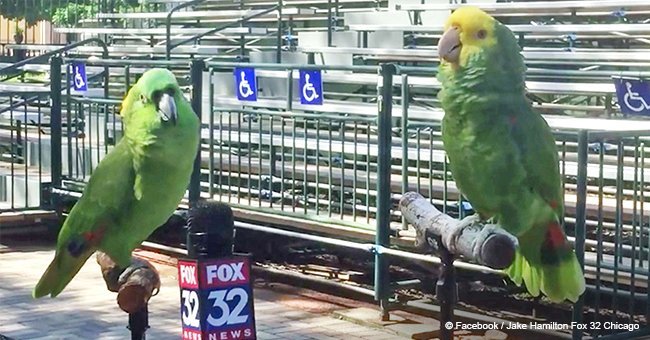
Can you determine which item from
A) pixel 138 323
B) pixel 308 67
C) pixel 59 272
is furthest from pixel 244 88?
pixel 138 323

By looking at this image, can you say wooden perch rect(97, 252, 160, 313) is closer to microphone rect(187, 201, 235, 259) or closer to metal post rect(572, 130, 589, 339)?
microphone rect(187, 201, 235, 259)

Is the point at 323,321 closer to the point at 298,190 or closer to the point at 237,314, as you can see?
the point at 298,190

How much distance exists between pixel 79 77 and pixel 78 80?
31mm

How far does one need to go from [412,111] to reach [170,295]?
2.43m

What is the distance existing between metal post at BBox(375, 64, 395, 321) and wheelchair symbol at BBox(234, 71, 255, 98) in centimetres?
196

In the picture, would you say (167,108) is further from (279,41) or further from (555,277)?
(279,41)

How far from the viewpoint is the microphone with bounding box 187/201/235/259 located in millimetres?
4289

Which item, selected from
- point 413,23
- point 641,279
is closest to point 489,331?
point 641,279

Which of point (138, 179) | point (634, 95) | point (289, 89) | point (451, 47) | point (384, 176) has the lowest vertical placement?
point (384, 176)

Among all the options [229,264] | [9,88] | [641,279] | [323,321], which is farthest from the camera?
[9,88]

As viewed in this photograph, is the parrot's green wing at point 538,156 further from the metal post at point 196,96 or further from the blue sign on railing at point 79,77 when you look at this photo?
the blue sign on railing at point 79,77

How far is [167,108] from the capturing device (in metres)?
4.68

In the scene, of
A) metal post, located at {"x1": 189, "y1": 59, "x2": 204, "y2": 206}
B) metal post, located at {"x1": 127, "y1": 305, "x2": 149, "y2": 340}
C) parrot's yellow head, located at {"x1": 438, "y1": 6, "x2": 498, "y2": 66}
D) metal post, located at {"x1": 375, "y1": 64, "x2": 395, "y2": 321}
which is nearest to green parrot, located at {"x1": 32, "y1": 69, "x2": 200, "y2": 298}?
metal post, located at {"x1": 127, "y1": 305, "x2": 149, "y2": 340}

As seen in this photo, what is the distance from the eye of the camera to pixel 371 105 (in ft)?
31.6
